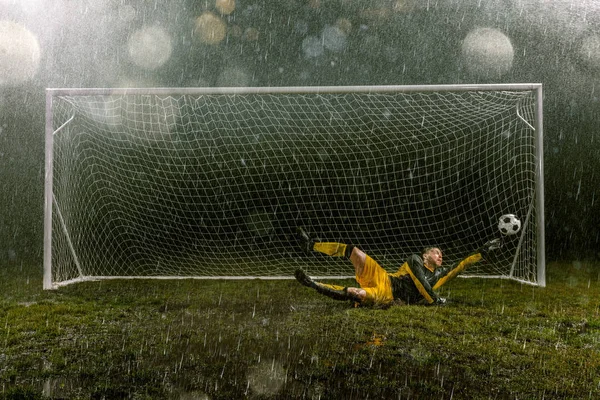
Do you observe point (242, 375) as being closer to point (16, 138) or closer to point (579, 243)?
point (579, 243)

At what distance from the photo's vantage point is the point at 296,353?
3320mm

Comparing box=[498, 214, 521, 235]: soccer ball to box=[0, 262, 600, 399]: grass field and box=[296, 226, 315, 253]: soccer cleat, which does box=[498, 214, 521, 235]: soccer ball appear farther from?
box=[296, 226, 315, 253]: soccer cleat

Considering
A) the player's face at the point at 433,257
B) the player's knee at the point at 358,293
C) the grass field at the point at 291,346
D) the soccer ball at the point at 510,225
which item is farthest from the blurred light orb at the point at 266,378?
the soccer ball at the point at 510,225

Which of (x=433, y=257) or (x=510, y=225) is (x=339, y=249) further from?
(x=510, y=225)

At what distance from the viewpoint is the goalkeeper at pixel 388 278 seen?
4.77m

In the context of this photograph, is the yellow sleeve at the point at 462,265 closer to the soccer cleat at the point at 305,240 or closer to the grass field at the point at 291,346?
the grass field at the point at 291,346

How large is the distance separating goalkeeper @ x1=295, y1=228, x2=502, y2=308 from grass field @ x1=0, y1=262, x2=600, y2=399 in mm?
179

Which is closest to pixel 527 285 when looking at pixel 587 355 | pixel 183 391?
pixel 587 355

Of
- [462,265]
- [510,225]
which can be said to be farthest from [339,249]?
[510,225]

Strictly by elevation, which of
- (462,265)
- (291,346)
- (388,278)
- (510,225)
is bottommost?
(291,346)

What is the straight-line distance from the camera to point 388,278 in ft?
16.3

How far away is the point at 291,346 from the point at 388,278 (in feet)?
5.84

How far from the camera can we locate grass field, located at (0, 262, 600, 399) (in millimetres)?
2672

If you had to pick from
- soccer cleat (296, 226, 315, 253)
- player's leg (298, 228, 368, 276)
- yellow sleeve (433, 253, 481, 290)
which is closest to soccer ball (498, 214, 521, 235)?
yellow sleeve (433, 253, 481, 290)
